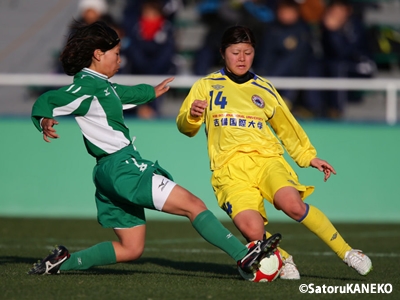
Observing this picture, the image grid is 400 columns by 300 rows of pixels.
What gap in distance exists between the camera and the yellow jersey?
6.16 m

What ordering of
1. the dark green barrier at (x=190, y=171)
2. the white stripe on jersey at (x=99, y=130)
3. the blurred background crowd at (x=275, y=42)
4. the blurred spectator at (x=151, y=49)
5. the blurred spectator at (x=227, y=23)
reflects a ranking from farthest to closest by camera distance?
the blurred spectator at (x=227, y=23)
the blurred spectator at (x=151, y=49)
the blurred background crowd at (x=275, y=42)
the dark green barrier at (x=190, y=171)
the white stripe on jersey at (x=99, y=130)

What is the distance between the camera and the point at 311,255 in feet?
25.4

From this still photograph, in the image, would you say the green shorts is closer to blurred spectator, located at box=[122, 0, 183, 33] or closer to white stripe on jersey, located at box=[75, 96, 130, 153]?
white stripe on jersey, located at box=[75, 96, 130, 153]

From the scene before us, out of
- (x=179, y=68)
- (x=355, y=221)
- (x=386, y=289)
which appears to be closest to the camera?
(x=386, y=289)

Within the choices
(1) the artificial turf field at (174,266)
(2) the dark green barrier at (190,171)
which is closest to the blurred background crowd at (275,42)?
(2) the dark green barrier at (190,171)

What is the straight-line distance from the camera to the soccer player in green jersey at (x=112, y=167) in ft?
17.9

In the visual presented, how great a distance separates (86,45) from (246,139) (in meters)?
1.41

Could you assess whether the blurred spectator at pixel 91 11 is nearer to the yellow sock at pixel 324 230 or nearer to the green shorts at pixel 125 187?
the green shorts at pixel 125 187

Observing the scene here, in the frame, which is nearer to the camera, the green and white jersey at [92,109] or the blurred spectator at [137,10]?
the green and white jersey at [92,109]

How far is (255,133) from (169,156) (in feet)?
16.2

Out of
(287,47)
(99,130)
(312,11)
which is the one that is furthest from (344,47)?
(99,130)

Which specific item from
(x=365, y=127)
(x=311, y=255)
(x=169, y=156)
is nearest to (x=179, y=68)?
(x=169, y=156)

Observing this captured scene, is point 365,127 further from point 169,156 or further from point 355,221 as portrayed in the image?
point 169,156

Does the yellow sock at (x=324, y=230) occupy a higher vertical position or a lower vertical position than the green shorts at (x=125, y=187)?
lower
